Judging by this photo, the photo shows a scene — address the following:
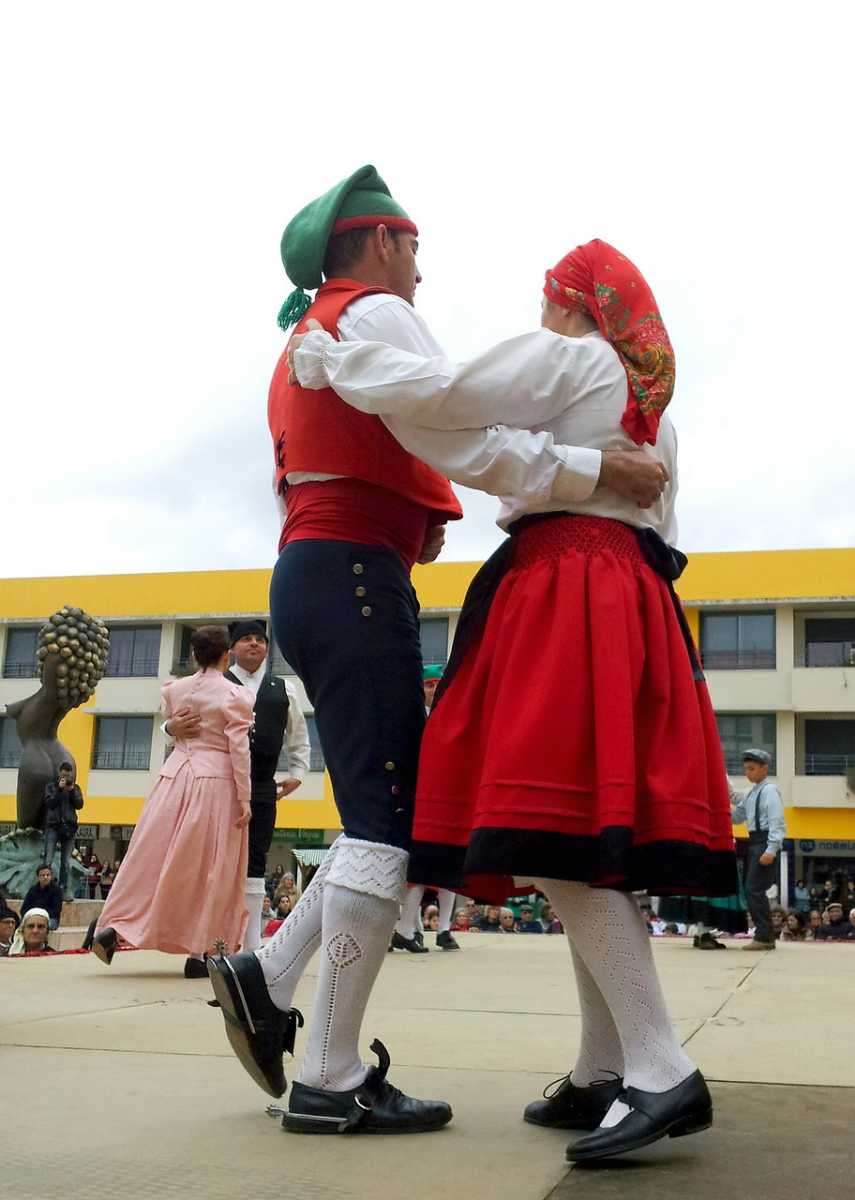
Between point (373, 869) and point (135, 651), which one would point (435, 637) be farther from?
point (373, 869)

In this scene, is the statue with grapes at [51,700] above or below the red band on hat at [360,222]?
below

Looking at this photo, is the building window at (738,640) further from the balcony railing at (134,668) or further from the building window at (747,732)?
the balcony railing at (134,668)

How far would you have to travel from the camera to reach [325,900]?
7.42 ft

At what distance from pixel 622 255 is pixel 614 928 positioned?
127 cm

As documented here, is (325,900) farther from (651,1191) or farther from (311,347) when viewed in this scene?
(311,347)

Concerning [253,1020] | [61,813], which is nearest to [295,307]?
[253,1020]

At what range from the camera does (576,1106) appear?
7.19 feet

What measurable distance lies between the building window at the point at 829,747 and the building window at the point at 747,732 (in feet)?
3.37

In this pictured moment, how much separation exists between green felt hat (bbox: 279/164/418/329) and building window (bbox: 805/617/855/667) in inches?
1290

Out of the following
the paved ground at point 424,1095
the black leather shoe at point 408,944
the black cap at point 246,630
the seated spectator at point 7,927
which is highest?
the black cap at point 246,630

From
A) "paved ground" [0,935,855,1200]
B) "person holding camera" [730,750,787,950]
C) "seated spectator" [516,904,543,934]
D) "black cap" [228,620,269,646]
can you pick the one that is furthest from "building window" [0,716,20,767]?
"paved ground" [0,935,855,1200]

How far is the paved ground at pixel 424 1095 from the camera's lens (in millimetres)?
1743

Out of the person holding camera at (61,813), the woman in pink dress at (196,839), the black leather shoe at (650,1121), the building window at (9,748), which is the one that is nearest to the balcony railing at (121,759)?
the building window at (9,748)

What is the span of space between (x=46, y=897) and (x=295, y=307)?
26.1 feet
